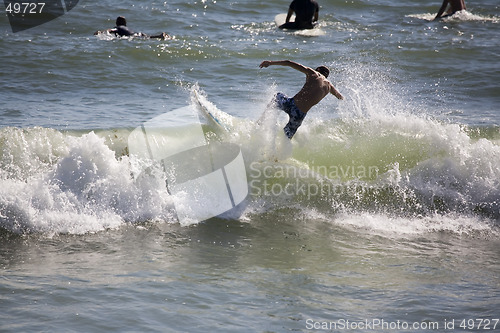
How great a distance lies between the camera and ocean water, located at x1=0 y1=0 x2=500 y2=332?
450cm

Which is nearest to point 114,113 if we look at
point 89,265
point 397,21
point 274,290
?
point 89,265

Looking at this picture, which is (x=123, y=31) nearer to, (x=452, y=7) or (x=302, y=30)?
(x=302, y=30)

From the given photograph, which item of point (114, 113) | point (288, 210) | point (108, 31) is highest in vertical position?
point (108, 31)

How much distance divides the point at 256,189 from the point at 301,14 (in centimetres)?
834

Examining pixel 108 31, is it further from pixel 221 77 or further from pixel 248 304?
pixel 248 304

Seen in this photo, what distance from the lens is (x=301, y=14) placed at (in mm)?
14492

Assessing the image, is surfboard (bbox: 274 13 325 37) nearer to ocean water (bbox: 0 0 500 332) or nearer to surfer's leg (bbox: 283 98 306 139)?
ocean water (bbox: 0 0 500 332)

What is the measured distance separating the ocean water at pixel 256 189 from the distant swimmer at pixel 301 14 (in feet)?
1.10

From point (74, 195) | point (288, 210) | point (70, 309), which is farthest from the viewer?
point (288, 210)

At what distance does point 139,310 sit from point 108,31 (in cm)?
1021

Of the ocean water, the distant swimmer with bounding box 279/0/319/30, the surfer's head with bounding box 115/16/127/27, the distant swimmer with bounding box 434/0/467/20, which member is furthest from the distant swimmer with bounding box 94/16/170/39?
the distant swimmer with bounding box 434/0/467/20

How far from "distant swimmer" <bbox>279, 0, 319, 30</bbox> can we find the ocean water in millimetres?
337

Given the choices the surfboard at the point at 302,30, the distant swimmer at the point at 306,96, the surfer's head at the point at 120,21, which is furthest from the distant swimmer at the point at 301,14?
the distant swimmer at the point at 306,96

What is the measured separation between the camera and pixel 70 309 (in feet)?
13.7
